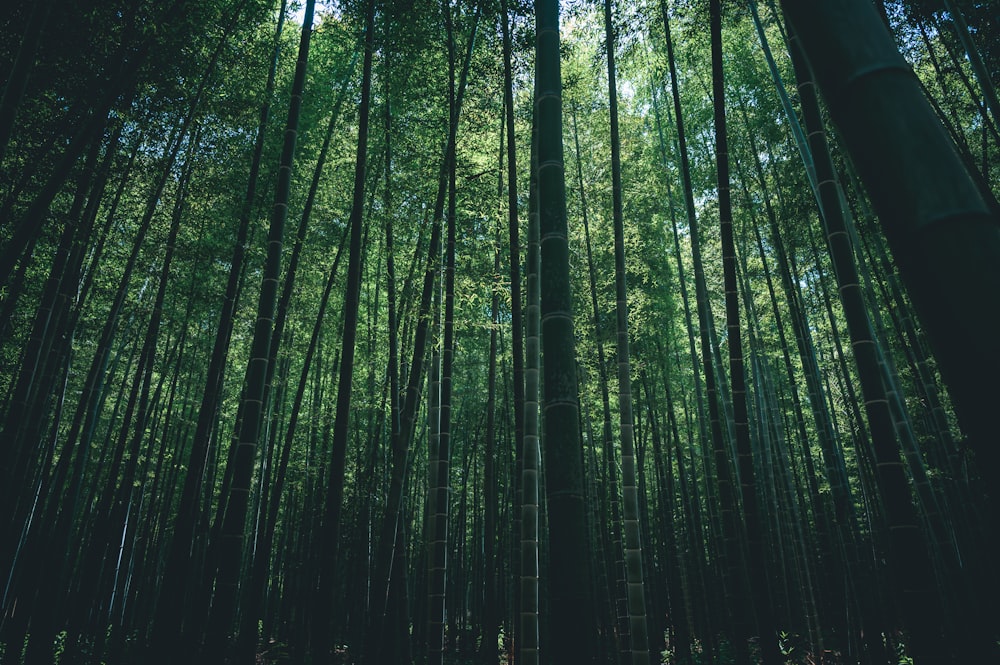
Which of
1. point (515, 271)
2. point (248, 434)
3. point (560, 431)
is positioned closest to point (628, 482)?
point (515, 271)

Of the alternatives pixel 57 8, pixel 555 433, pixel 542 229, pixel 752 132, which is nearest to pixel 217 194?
pixel 57 8

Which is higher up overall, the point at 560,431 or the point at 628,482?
the point at 628,482

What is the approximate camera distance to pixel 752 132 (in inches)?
250

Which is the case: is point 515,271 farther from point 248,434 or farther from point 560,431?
point 560,431

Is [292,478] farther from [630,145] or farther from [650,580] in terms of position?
[630,145]

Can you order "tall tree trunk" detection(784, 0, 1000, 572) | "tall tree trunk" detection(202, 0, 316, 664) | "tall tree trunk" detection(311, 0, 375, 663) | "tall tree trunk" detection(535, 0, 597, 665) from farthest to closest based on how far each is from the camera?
"tall tree trunk" detection(311, 0, 375, 663) < "tall tree trunk" detection(202, 0, 316, 664) < "tall tree trunk" detection(535, 0, 597, 665) < "tall tree trunk" detection(784, 0, 1000, 572)

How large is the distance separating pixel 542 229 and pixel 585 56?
6400 mm

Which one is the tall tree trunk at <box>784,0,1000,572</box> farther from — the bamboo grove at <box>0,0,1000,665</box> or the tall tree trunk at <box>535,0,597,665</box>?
the tall tree trunk at <box>535,0,597,665</box>

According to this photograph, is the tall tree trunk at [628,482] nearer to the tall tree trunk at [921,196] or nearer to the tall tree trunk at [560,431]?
the tall tree trunk at [560,431]

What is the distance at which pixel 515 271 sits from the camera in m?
4.02

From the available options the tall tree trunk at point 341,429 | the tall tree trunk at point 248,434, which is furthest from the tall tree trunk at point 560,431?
the tall tree trunk at point 248,434

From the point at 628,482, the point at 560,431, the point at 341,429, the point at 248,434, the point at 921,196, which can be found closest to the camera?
the point at 921,196

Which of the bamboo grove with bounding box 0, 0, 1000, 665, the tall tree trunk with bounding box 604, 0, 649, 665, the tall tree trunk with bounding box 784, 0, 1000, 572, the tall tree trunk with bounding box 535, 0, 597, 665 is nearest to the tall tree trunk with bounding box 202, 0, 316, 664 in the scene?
the bamboo grove with bounding box 0, 0, 1000, 665

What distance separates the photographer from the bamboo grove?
1783 mm
